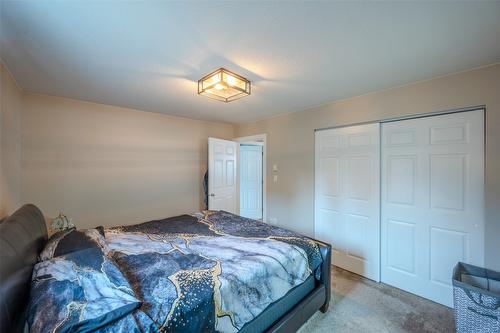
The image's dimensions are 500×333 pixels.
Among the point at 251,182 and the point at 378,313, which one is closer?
the point at 378,313

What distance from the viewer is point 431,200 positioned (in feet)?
7.25

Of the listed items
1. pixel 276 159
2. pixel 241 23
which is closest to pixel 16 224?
pixel 241 23

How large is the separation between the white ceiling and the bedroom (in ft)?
0.05

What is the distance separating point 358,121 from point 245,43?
6.20ft

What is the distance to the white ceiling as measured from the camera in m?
1.24

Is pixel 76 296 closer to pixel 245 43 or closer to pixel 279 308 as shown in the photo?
pixel 279 308

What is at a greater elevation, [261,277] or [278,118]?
[278,118]

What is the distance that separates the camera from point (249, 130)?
4.27 meters

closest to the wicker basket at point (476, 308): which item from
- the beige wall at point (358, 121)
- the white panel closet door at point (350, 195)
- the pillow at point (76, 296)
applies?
the beige wall at point (358, 121)

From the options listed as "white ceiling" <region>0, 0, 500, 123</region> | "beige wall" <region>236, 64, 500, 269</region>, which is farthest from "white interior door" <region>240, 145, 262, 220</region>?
"white ceiling" <region>0, 0, 500, 123</region>

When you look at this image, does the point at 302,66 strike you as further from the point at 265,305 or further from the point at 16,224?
the point at 16,224

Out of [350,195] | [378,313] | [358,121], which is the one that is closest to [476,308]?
[378,313]

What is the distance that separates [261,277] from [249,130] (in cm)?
320

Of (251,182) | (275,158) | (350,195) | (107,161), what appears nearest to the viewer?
(350,195)
